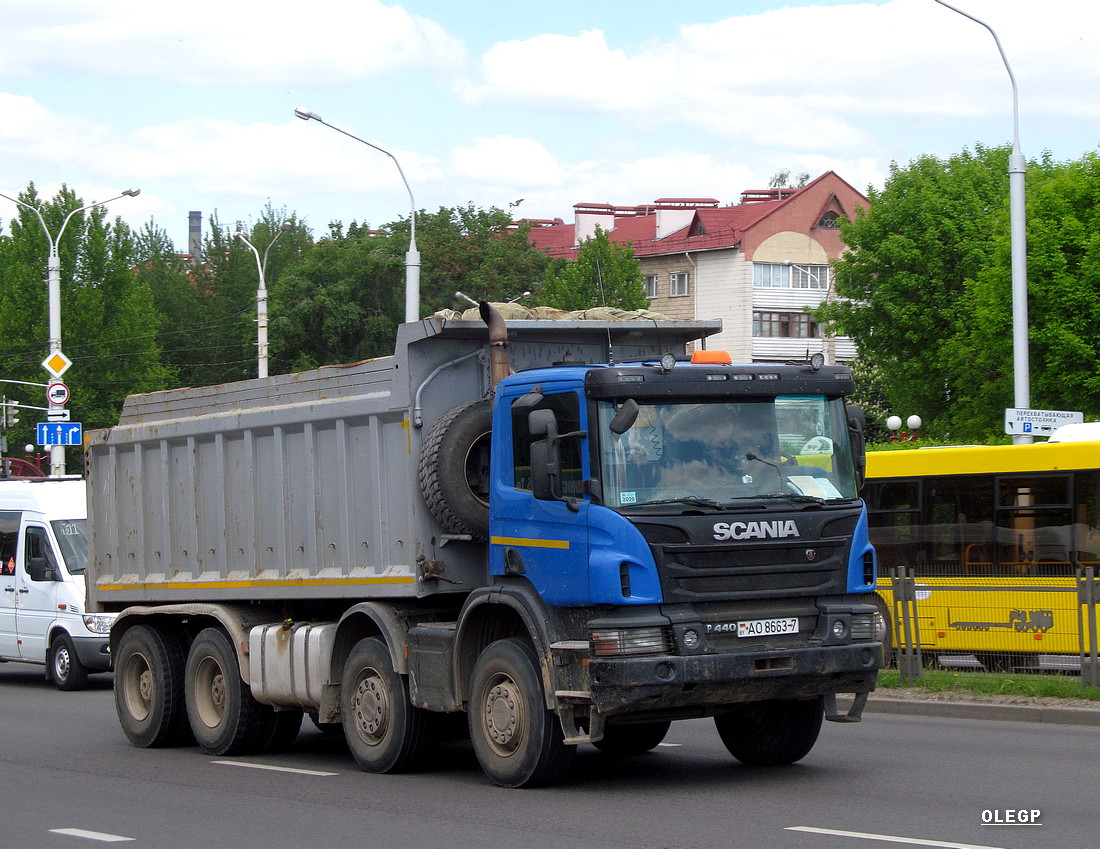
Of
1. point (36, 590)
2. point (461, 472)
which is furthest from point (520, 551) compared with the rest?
point (36, 590)

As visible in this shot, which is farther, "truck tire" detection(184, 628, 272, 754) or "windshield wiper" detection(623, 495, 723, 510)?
"truck tire" detection(184, 628, 272, 754)

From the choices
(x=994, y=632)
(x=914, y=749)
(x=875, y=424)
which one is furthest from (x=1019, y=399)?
(x=875, y=424)

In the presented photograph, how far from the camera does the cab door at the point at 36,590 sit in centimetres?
2064

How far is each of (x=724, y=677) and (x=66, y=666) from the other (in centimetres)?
1322

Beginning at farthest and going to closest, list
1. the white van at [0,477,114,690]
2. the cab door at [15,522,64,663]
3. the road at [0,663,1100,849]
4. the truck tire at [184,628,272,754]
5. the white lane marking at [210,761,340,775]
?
the cab door at [15,522,64,663], the white van at [0,477,114,690], the truck tire at [184,628,272,754], the white lane marking at [210,761,340,775], the road at [0,663,1100,849]

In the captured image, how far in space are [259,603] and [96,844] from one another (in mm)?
4369

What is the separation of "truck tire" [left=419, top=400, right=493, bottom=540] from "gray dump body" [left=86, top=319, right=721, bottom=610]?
0.23 m

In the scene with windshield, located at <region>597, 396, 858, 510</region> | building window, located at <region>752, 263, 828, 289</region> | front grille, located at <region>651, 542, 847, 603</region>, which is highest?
building window, located at <region>752, 263, 828, 289</region>

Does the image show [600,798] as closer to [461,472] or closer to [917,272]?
[461,472]

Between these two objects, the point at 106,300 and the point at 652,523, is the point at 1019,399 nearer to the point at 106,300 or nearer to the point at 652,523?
the point at 652,523

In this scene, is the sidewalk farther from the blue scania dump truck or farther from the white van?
the white van

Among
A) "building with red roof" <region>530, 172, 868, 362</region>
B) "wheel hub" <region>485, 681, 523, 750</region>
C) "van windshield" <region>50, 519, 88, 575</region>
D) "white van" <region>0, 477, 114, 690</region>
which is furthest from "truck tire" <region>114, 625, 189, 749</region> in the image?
"building with red roof" <region>530, 172, 868, 362</region>

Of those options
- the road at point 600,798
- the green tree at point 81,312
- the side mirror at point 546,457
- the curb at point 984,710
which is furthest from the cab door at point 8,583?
the green tree at point 81,312

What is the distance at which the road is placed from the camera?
8.25m
